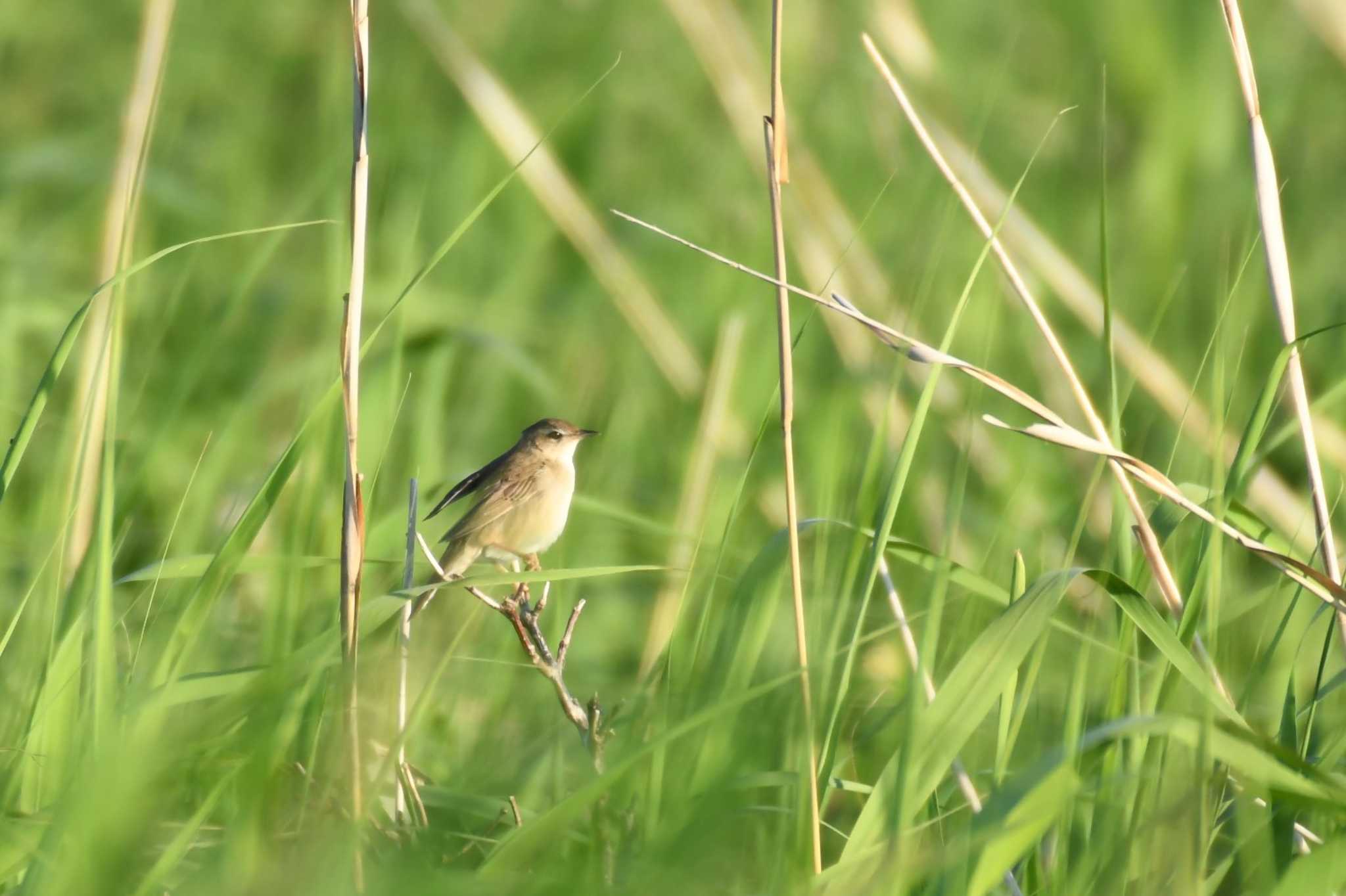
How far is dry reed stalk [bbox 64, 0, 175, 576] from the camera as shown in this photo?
276 centimetres

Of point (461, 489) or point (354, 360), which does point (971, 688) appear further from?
point (461, 489)

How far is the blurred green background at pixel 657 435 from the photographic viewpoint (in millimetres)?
2061

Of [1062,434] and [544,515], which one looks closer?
[1062,434]

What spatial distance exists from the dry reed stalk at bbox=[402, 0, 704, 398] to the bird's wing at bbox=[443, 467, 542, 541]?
2.31ft

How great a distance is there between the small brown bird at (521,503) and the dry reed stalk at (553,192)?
49 cm

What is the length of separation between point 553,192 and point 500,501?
1063mm

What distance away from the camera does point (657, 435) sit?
6039mm

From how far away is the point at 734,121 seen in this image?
4.66m

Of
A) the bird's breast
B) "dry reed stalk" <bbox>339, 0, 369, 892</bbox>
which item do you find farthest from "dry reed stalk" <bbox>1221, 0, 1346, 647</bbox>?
the bird's breast

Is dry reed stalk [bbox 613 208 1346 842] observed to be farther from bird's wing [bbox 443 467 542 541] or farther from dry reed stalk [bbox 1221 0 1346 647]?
bird's wing [bbox 443 467 542 541]

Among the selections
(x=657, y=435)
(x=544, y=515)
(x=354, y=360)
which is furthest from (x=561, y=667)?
(x=657, y=435)

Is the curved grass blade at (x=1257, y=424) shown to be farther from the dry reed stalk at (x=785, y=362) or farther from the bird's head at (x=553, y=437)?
the bird's head at (x=553, y=437)

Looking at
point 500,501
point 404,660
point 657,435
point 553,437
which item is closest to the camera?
point 404,660

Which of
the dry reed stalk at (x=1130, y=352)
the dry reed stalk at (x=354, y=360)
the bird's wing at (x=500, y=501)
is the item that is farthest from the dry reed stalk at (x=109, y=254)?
the dry reed stalk at (x=1130, y=352)
